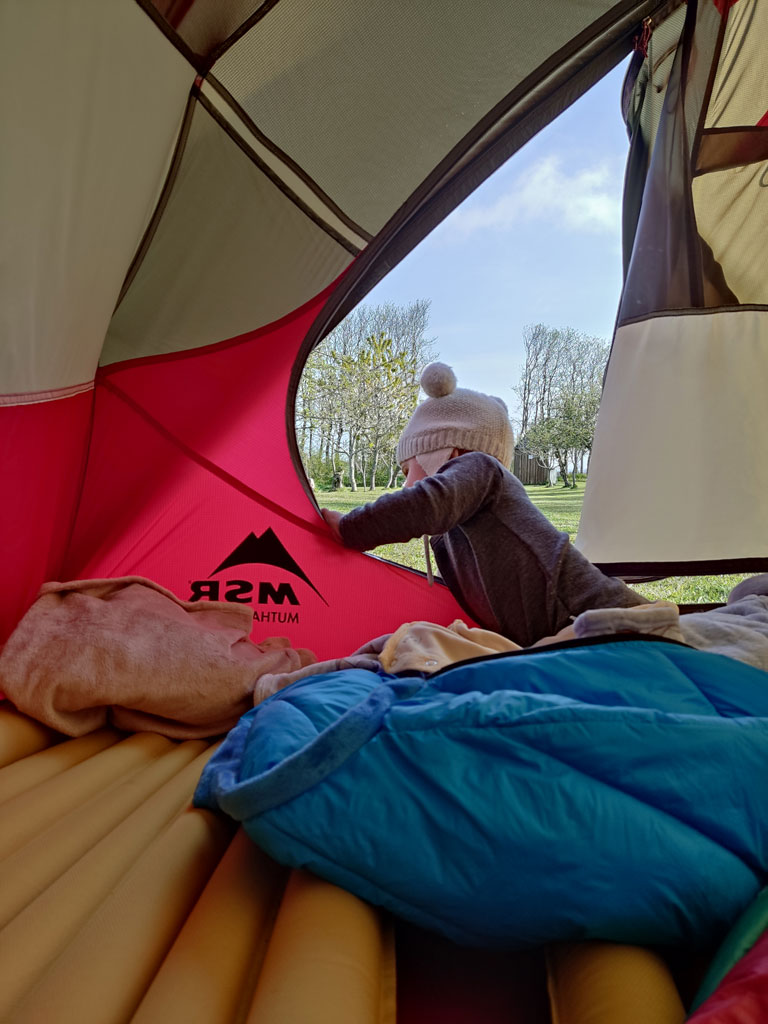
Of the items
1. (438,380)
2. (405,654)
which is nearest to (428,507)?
(438,380)

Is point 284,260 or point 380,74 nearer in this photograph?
point 380,74

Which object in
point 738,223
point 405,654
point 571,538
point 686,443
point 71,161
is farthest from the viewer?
point 571,538

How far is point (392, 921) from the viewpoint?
44 cm

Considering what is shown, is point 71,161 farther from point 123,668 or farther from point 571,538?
point 571,538

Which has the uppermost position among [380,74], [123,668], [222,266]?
[380,74]

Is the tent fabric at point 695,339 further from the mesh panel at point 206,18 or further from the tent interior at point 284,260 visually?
the mesh panel at point 206,18

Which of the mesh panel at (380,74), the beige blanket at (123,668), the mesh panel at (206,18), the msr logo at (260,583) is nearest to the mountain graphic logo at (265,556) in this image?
the msr logo at (260,583)

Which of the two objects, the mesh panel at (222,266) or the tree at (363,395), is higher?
the mesh panel at (222,266)

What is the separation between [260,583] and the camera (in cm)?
121

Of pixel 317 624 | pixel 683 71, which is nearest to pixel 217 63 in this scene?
pixel 683 71

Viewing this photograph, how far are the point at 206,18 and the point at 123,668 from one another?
902mm

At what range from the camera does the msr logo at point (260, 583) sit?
1206 mm

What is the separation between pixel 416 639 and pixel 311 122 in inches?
34.3

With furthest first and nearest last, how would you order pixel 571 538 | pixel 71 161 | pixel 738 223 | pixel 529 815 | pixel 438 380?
pixel 571 538, pixel 438 380, pixel 738 223, pixel 71 161, pixel 529 815
